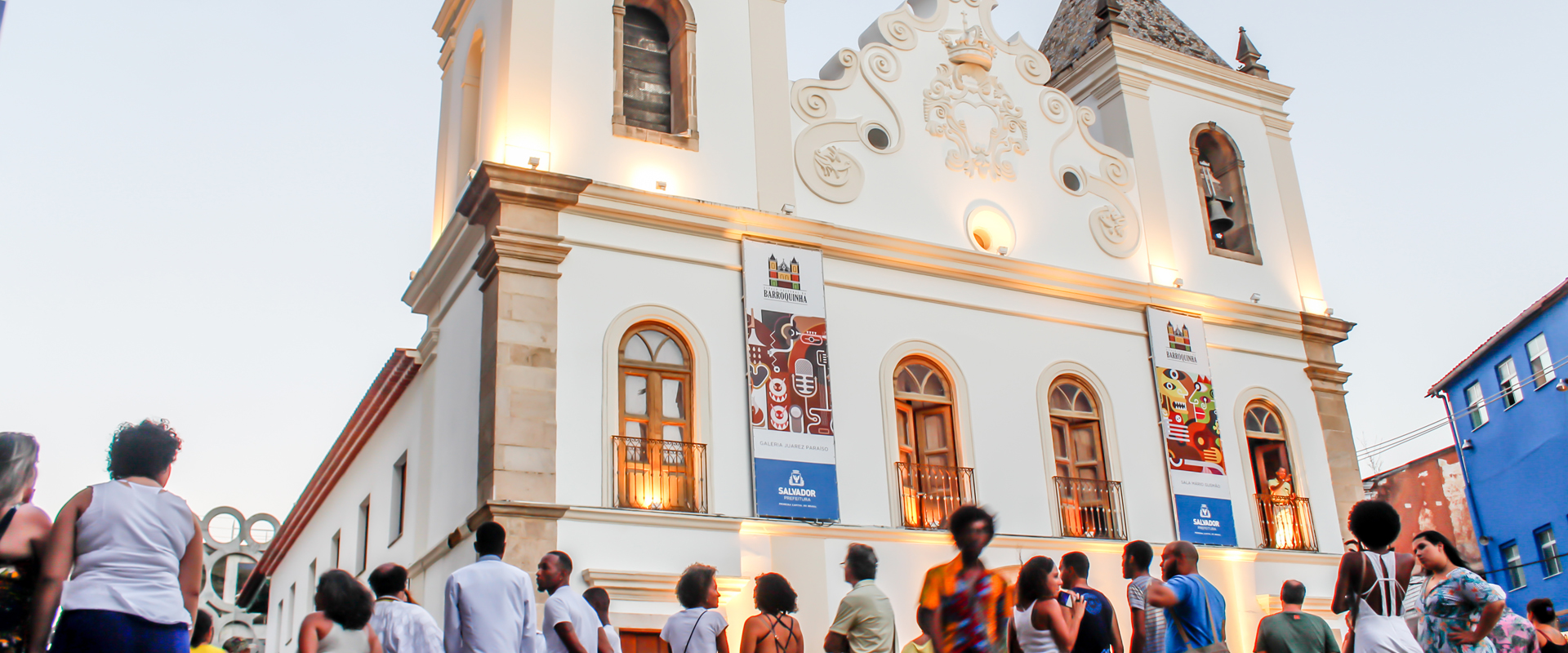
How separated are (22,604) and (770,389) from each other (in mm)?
9488

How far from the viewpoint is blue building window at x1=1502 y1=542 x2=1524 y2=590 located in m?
28.3

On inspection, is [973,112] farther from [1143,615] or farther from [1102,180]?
[1143,615]

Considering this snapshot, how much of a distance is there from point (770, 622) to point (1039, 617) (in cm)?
212

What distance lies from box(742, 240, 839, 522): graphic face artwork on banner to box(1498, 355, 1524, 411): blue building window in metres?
21.0

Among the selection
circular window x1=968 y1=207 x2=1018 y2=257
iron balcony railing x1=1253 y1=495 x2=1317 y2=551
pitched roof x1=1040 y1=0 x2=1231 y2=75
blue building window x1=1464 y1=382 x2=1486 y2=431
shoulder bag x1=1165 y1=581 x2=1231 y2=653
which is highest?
pitched roof x1=1040 y1=0 x2=1231 y2=75

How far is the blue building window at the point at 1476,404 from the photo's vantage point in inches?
1197

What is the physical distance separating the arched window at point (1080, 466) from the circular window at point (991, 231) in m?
1.82

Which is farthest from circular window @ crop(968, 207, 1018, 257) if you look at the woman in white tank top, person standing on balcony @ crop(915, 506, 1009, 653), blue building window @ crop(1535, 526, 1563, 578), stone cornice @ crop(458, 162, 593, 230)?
blue building window @ crop(1535, 526, 1563, 578)

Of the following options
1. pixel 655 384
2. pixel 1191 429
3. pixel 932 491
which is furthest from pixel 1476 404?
pixel 655 384

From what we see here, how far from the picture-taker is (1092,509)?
15500 millimetres

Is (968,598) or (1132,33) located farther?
(1132,33)

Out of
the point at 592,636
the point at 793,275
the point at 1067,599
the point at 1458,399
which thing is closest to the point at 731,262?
the point at 793,275

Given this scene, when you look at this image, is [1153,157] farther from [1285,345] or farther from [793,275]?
[793,275]

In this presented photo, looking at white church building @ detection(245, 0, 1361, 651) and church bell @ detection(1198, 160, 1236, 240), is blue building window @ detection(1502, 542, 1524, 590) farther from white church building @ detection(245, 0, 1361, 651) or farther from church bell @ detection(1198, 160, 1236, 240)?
church bell @ detection(1198, 160, 1236, 240)
